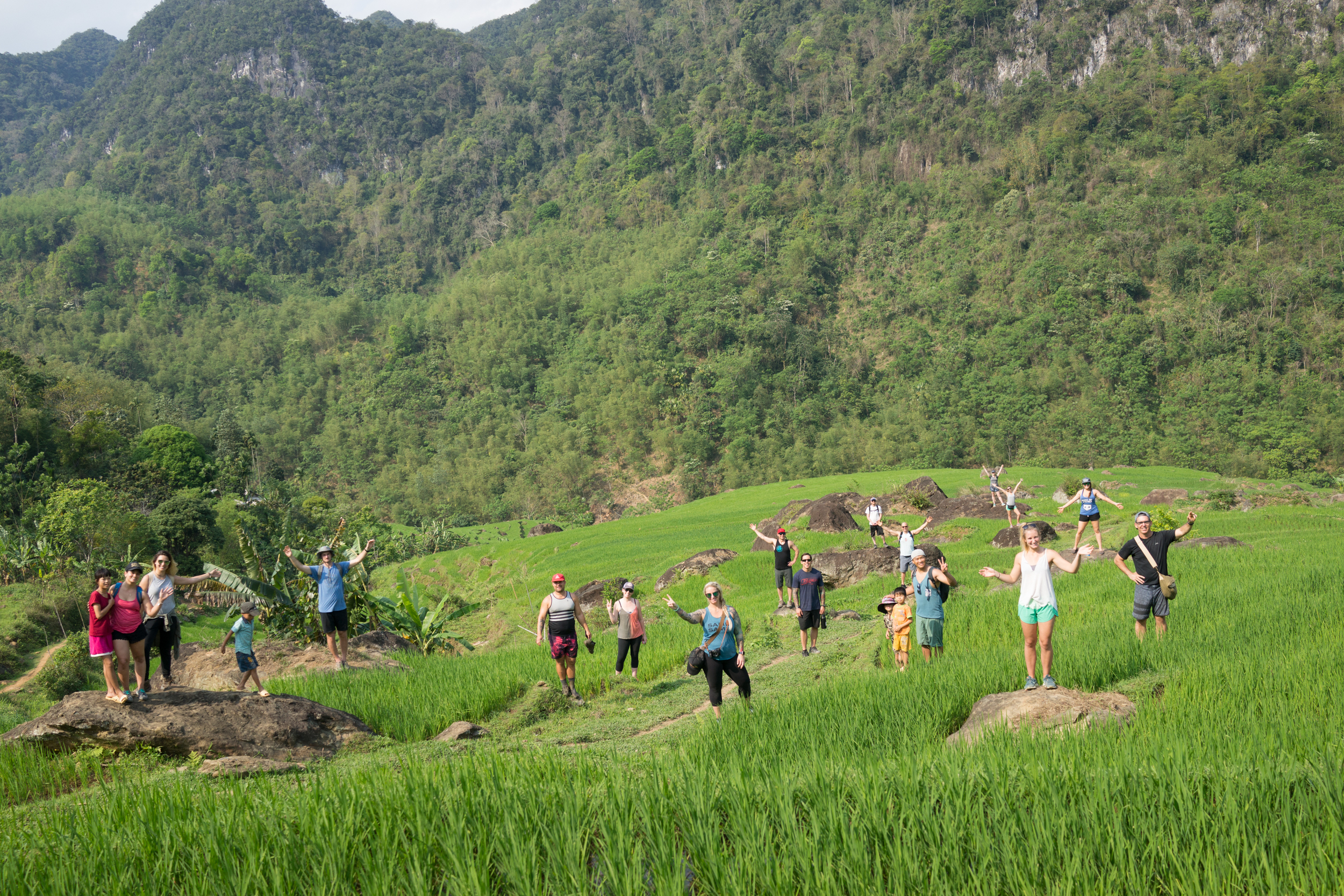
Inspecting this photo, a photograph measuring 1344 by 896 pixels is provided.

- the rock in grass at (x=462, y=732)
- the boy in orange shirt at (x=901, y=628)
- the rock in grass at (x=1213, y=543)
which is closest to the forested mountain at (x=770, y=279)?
the rock in grass at (x=1213, y=543)

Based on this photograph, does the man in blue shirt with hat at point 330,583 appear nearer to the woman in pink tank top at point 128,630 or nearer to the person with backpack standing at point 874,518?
the woman in pink tank top at point 128,630

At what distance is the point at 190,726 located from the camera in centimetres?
936

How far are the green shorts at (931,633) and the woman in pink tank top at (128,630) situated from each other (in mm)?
10722

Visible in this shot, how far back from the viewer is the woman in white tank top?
930 cm

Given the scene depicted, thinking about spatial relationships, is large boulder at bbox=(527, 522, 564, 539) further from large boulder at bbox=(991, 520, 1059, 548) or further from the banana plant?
the banana plant

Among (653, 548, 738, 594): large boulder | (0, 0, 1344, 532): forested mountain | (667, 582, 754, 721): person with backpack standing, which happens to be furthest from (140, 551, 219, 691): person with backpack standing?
(0, 0, 1344, 532): forested mountain

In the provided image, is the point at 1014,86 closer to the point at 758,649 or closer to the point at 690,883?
the point at 758,649

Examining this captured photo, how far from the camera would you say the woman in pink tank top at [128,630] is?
9.97 metres

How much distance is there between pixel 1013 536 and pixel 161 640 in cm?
2544

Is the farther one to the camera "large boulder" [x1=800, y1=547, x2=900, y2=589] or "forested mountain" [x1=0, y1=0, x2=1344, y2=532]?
"forested mountain" [x1=0, y1=0, x2=1344, y2=532]

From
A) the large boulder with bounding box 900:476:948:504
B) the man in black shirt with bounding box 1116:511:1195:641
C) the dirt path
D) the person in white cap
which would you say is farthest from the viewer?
the large boulder with bounding box 900:476:948:504

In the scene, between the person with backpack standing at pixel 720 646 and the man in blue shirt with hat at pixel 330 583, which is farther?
the man in blue shirt with hat at pixel 330 583

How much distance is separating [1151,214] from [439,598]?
9746 cm

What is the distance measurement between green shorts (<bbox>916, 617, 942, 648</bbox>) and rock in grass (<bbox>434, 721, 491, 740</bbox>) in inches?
262
